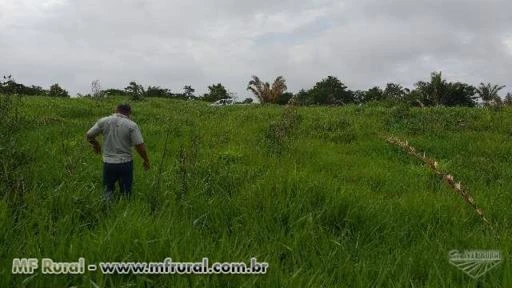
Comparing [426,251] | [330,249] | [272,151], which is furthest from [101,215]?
[272,151]

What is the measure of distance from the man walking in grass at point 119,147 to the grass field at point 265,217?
0.93 feet

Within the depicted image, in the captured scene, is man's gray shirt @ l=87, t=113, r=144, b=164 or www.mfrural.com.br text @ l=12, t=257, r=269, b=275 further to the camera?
man's gray shirt @ l=87, t=113, r=144, b=164

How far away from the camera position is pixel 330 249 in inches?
186

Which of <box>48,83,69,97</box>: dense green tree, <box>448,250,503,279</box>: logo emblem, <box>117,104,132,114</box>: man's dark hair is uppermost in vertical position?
<box>48,83,69,97</box>: dense green tree

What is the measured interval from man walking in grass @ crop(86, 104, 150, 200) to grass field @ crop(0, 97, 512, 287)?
28cm

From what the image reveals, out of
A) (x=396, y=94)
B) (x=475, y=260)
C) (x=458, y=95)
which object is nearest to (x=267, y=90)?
(x=396, y=94)

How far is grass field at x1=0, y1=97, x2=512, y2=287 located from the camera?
3754 mm

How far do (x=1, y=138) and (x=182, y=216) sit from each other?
10.1ft

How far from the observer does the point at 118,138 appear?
307 inches

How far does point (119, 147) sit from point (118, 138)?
0.50 ft

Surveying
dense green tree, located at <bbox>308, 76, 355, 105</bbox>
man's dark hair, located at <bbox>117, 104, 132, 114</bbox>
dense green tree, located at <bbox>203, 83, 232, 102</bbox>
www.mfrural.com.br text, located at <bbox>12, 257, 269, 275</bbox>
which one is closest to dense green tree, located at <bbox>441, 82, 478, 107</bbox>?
dense green tree, located at <bbox>308, 76, 355, 105</bbox>

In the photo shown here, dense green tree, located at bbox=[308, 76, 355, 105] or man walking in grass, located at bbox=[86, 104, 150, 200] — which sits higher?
dense green tree, located at bbox=[308, 76, 355, 105]

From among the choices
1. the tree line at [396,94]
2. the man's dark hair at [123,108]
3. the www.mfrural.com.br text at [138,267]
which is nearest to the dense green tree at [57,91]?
the tree line at [396,94]

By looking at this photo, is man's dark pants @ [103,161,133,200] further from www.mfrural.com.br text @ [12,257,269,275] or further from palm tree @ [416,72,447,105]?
palm tree @ [416,72,447,105]
